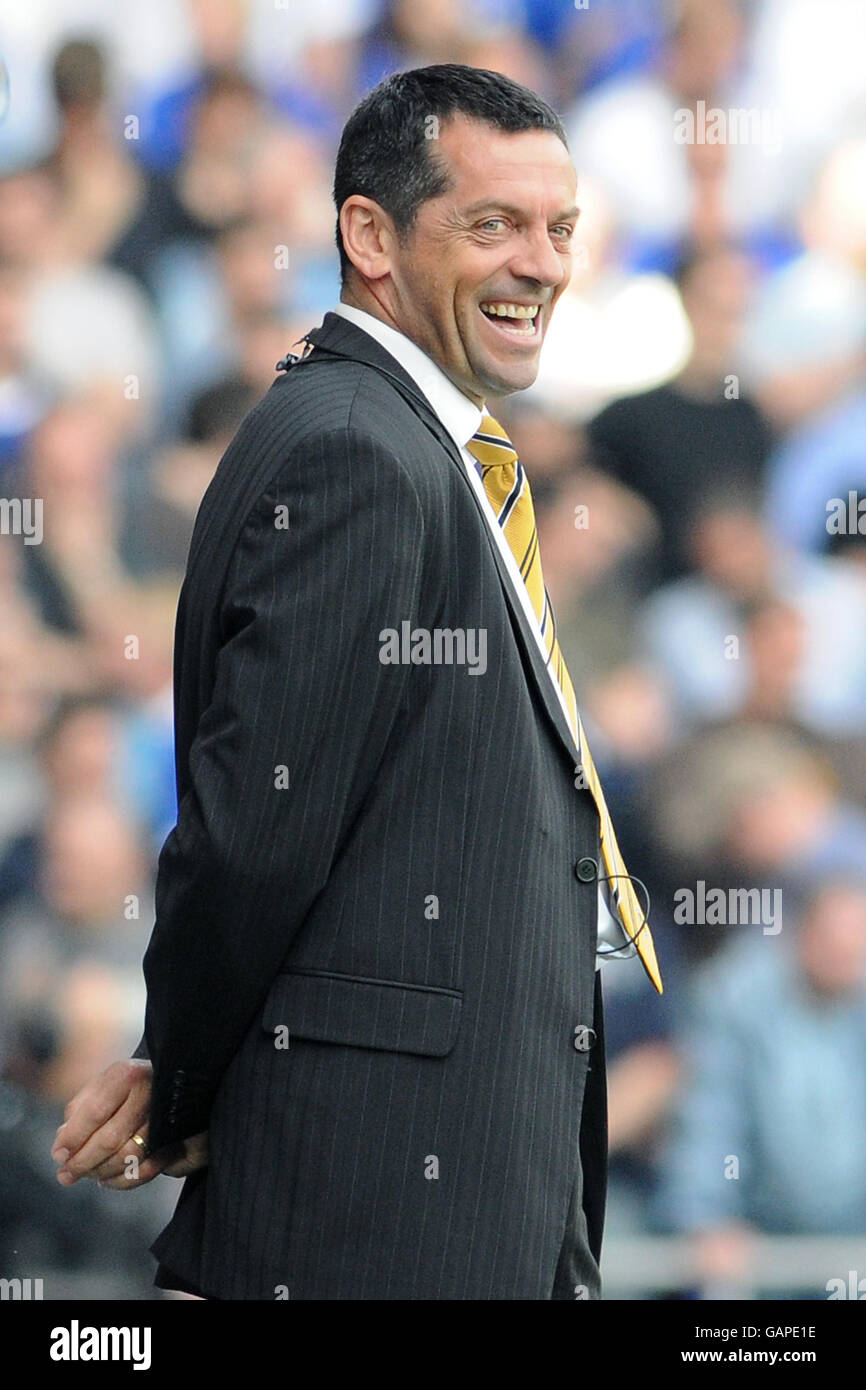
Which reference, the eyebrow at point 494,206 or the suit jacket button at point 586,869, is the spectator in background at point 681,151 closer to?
the eyebrow at point 494,206

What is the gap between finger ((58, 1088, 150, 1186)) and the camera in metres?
1.61

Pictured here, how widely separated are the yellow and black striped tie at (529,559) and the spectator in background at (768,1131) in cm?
143

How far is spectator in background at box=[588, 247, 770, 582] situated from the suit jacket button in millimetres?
1719

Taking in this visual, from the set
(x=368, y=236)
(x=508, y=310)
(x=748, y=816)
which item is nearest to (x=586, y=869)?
(x=508, y=310)

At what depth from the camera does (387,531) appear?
58.8 inches

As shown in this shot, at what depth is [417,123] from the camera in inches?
70.4

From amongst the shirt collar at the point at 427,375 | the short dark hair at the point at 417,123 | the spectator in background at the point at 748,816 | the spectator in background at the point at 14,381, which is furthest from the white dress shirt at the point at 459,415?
the spectator in background at the point at 14,381

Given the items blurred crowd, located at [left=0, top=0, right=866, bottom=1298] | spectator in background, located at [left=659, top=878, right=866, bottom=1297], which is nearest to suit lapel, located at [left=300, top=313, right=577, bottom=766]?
blurred crowd, located at [left=0, top=0, right=866, bottom=1298]

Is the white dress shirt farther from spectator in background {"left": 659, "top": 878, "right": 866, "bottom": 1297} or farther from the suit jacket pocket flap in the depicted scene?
spectator in background {"left": 659, "top": 878, "right": 866, "bottom": 1297}

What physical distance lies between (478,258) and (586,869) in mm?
601

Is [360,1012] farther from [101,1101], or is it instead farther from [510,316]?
[510,316]

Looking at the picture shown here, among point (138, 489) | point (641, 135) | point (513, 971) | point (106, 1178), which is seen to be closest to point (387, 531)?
point (513, 971)

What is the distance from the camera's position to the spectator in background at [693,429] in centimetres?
333

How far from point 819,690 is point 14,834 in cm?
148
